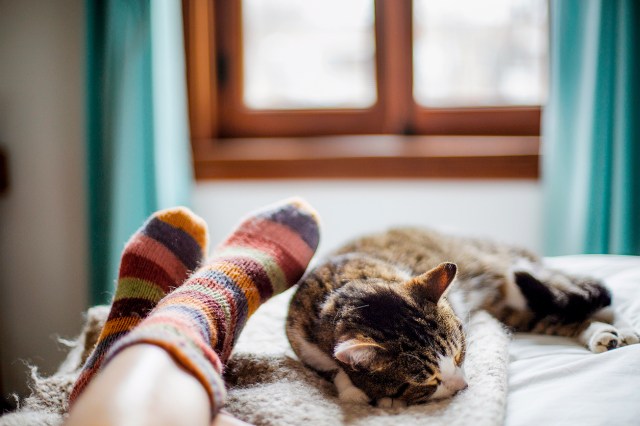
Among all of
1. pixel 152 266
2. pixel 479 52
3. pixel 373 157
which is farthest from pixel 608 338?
pixel 479 52

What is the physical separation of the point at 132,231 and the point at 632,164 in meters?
1.32

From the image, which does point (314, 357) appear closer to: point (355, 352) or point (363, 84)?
point (355, 352)

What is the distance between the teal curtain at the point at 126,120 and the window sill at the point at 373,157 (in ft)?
0.78

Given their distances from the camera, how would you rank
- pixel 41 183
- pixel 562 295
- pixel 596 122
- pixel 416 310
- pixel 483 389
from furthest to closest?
pixel 41 183 < pixel 596 122 < pixel 562 295 < pixel 416 310 < pixel 483 389

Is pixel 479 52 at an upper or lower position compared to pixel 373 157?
upper

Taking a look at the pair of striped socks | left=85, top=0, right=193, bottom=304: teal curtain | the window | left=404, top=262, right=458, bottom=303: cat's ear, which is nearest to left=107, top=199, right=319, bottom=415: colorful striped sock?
the pair of striped socks

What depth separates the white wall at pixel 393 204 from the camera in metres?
1.79

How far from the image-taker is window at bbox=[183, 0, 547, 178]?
5.93ft

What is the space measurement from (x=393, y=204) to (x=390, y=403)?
1.15 metres

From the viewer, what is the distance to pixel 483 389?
28.0 inches

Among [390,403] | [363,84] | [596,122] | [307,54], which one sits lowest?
[390,403]

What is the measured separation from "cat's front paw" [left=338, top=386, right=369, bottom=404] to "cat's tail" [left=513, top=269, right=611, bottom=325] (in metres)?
0.37

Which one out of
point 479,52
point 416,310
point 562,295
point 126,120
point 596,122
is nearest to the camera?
point 416,310

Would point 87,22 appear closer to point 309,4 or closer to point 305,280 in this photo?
point 309,4
